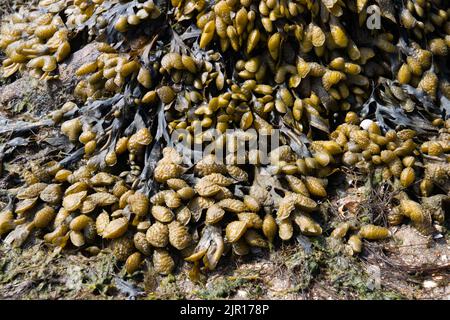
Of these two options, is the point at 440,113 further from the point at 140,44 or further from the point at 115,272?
the point at 115,272

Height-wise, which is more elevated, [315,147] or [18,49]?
[18,49]

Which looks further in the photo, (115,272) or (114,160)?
(114,160)

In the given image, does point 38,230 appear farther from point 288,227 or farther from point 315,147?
point 315,147

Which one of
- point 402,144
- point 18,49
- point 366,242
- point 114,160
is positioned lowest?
point 366,242

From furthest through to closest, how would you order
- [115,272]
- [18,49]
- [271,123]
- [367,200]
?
[18,49] < [271,123] < [367,200] < [115,272]

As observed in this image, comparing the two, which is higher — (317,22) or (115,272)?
(317,22)

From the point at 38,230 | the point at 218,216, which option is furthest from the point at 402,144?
the point at 38,230

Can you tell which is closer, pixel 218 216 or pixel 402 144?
pixel 218 216

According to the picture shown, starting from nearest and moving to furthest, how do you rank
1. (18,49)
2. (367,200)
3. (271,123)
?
(367,200), (271,123), (18,49)

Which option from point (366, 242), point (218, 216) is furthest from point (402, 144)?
point (218, 216)

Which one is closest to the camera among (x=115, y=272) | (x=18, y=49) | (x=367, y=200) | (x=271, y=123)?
(x=115, y=272)
